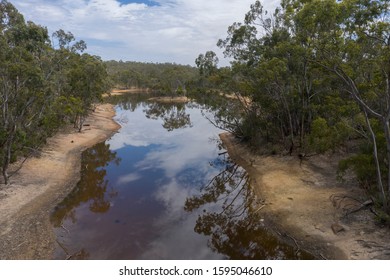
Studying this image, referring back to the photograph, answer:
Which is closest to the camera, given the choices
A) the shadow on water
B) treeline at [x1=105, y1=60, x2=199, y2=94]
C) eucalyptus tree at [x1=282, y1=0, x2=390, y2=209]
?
eucalyptus tree at [x1=282, y1=0, x2=390, y2=209]

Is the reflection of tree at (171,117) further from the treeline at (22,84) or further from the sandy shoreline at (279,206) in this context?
the treeline at (22,84)

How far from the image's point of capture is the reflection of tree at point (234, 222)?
1473 centimetres

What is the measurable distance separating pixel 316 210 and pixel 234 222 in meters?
4.66

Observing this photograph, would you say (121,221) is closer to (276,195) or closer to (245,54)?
(276,195)

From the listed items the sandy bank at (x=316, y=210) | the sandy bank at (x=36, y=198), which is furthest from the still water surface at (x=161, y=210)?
the sandy bank at (x=316, y=210)

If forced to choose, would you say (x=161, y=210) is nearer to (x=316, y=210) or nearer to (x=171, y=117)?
(x=316, y=210)

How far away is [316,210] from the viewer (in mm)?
17188

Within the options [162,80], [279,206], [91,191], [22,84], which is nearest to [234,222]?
[279,206]

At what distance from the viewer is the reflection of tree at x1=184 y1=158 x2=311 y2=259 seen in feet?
48.3

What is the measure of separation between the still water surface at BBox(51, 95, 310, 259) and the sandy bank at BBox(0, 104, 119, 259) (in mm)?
711

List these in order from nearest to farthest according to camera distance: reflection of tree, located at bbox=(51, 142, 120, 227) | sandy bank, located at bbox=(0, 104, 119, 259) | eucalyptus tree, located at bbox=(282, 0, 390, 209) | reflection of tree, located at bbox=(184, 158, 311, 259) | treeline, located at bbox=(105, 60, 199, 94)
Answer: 1. eucalyptus tree, located at bbox=(282, 0, 390, 209)
2. sandy bank, located at bbox=(0, 104, 119, 259)
3. reflection of tree, located at bbox=(184, 158, 311, 259)
4. reflection of tree, located at bbox=(51, 142, 120, 227)
5. treeline, located at bbox=(105, 60, 199, 94)

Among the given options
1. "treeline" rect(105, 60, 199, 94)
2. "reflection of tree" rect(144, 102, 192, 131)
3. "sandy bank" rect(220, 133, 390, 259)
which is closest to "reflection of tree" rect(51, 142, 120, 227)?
"sandy bank" rect(220, 133, 390, 259)

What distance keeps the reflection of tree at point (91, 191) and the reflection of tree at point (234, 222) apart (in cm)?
589

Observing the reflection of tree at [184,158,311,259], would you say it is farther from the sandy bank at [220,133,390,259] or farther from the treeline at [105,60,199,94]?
the treeline at [105,60,199,94]
